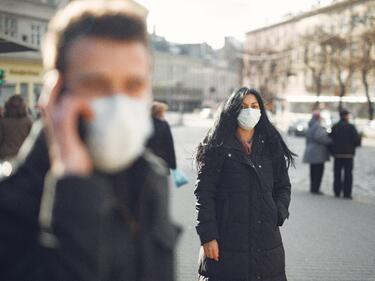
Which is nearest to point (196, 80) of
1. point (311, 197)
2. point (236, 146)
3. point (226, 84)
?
point (226, 84)

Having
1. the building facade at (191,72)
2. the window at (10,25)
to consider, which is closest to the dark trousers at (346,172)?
the window at (10,25)

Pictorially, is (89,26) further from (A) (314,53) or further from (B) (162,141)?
(A) (314,53)

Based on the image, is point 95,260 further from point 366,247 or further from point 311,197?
point 311,197

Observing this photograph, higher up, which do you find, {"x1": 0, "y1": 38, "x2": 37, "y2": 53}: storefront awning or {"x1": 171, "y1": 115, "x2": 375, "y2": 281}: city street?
{"x1": 0, "y1": 38, "x2": 37, "y2": 53}: storefront awning

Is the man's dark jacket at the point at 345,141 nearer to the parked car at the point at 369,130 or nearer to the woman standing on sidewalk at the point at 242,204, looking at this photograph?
the woman standing on sidewalk at the point at 242,204

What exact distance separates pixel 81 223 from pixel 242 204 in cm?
268

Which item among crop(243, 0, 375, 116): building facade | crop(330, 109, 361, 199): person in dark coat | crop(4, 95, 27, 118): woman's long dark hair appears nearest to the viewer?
crop(4, 95, 27, 118): woman's long dark hair

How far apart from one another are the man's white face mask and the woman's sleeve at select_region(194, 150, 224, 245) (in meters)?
2.60

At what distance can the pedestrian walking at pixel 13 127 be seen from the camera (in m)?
8.77

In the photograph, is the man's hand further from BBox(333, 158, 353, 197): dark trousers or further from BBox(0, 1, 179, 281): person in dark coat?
BBox(333, 158, 353, 197): dark trousers

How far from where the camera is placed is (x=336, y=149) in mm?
13219

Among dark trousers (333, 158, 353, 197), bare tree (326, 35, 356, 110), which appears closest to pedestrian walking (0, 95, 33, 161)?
dark trousers (333, 158, 353, 197)

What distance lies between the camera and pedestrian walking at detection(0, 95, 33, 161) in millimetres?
8773

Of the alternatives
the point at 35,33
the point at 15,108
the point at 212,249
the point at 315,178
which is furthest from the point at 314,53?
the point at 212,249
